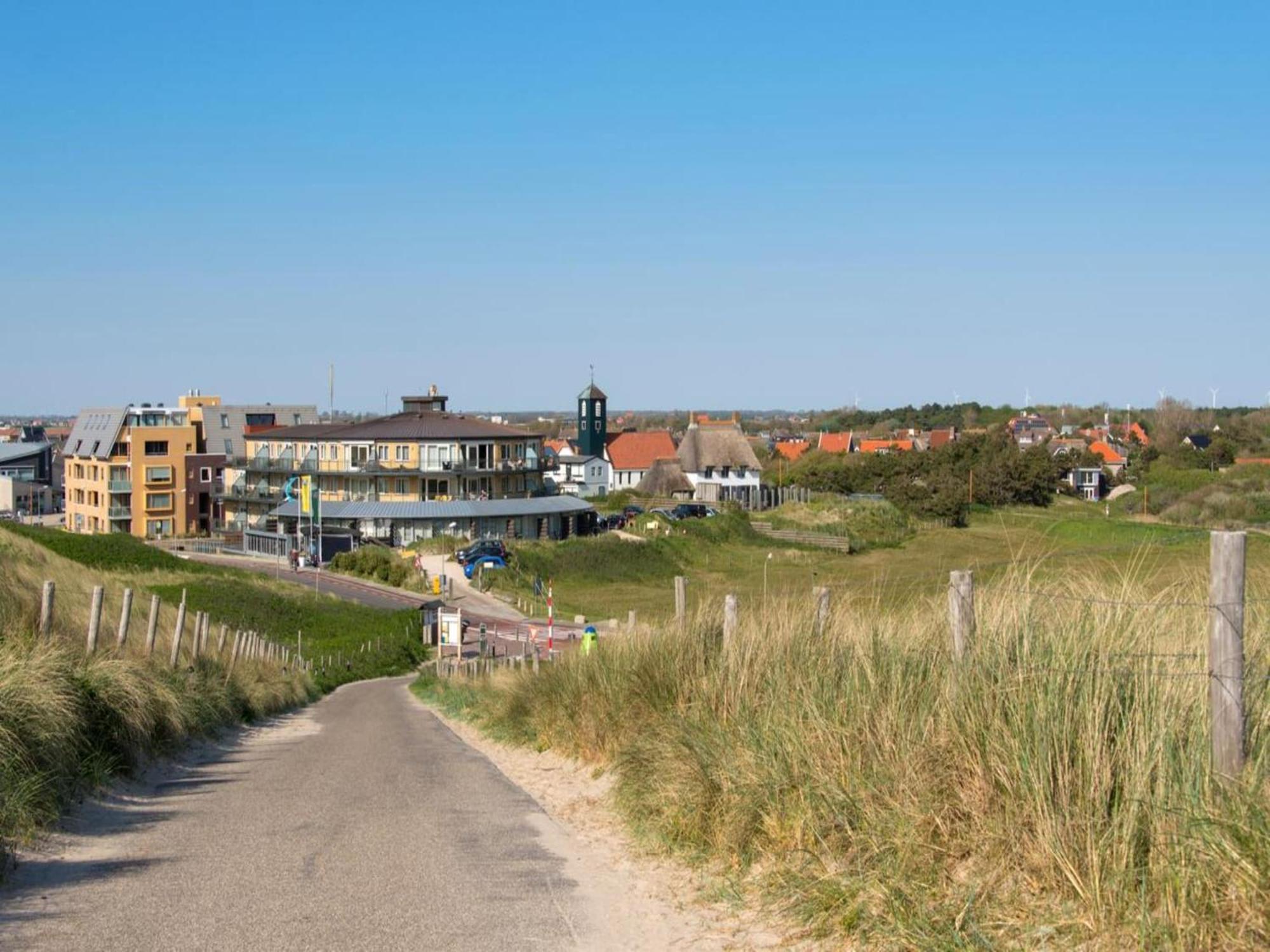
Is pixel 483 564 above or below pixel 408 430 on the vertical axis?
below

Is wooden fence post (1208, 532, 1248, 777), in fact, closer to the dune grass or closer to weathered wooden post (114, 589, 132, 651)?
the dune grass

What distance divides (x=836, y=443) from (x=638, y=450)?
117 feet

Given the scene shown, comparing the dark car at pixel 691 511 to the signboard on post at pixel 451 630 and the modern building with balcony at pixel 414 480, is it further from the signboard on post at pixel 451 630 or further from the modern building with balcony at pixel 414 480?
the signboard on post at pixel 451 630

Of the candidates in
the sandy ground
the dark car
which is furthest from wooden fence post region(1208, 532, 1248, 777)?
the dark car

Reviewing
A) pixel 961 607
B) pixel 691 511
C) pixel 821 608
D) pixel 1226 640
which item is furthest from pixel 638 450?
pixel 1226 640

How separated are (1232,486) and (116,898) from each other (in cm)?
2838

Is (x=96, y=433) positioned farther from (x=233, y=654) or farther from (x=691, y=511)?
(x=233, y=654)

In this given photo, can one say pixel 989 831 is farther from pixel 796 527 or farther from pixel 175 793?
pixel 796 527

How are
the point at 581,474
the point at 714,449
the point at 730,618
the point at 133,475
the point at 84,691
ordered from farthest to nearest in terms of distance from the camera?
the point at 581,474 < the point at 714,449 < the point at 133,475 < the point at 730,618 < the point at 84,691

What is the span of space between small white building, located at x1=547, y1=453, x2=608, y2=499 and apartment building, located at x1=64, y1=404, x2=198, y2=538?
32520 mm

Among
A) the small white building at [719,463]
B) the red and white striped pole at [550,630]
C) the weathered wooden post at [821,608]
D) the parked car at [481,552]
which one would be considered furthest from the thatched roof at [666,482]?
the weathered wooden post at [821,608]

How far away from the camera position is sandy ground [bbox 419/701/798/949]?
6.86 metres

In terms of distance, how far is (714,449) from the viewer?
103312 millimetres

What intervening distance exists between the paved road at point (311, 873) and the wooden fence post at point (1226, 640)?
3.18 metres
